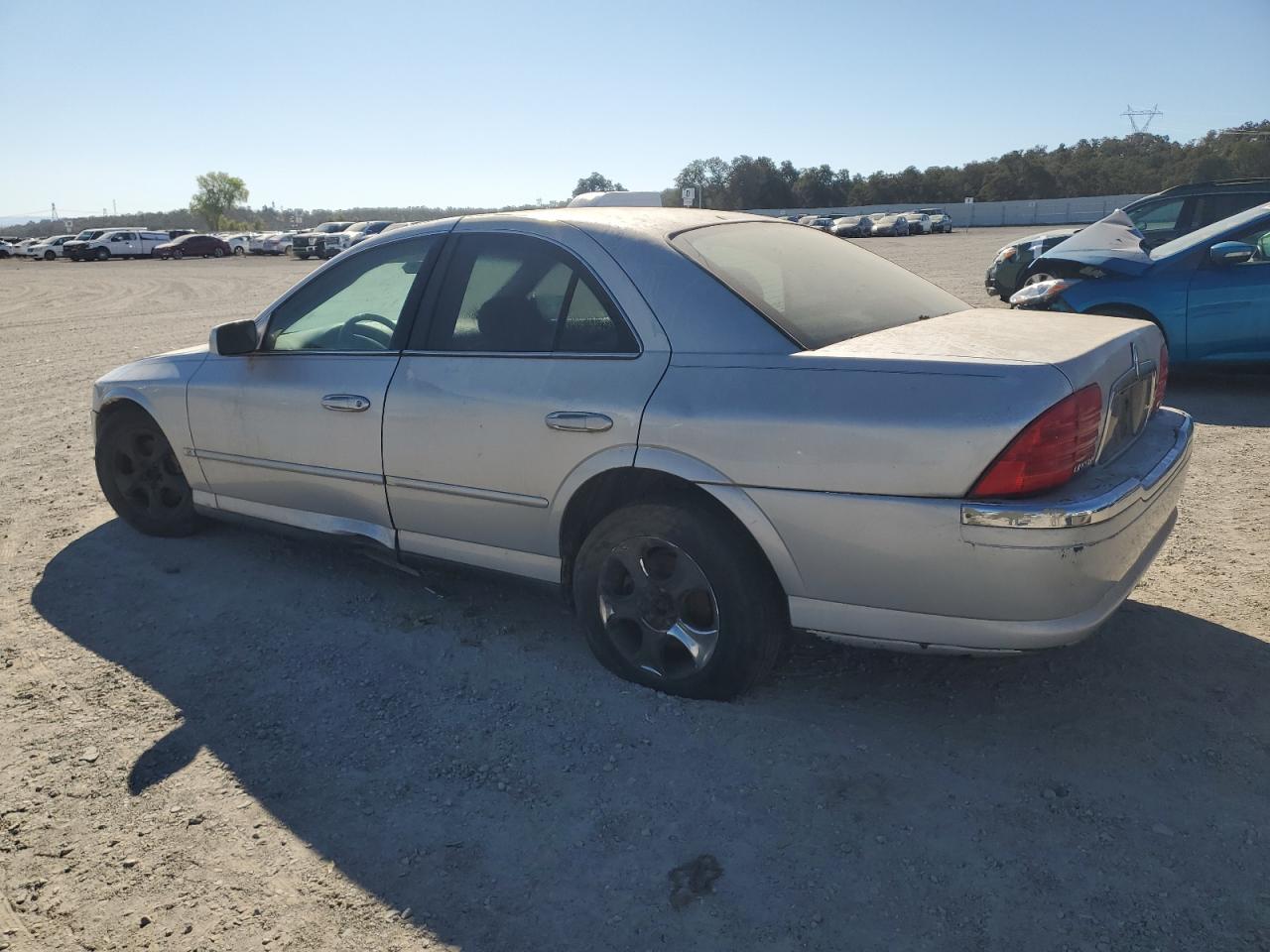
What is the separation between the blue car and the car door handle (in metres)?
4.79

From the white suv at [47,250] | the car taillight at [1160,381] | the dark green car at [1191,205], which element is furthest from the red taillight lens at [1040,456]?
the white suv at [47,250]

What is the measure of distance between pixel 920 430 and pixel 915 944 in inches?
49.4

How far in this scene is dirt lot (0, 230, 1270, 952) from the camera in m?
2.24

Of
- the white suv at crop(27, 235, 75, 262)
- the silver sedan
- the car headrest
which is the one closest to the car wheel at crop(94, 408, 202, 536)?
the silver sedan

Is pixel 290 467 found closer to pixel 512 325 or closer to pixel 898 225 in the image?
pixel 512 325

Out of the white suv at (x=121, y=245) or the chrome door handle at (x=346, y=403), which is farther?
the white suv at (x=121, y=245)

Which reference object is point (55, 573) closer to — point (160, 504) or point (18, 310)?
point (160, 504)

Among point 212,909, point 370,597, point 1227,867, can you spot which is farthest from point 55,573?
point 1227,867

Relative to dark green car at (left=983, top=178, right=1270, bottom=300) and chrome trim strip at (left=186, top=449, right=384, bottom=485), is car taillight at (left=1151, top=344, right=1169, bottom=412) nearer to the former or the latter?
chrome trim strip at (left=186, top=449, right=384, bottom=485)

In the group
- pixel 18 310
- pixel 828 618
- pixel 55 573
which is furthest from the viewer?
pixel 18 310

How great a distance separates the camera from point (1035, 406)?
2.48 meters

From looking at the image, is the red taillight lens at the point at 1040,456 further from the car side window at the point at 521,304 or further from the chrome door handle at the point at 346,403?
the chrome door handle at the point at 346,403

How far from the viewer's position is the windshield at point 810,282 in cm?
306

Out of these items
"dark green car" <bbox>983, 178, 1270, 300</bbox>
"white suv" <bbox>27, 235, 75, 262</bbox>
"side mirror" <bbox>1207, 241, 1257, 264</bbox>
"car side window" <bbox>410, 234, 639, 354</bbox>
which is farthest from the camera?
"white suv" <bbox>27, 235, 75, 262</bbox>
